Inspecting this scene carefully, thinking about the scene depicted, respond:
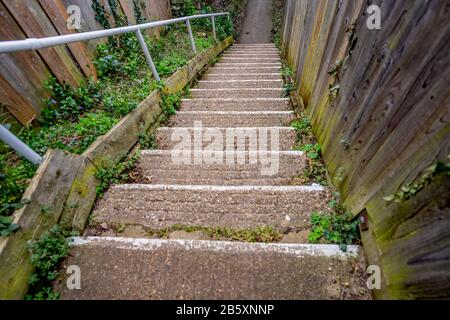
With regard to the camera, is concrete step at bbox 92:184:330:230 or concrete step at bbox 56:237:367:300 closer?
concrete step at bbox 56:237:367:300

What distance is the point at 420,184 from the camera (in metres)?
0.95

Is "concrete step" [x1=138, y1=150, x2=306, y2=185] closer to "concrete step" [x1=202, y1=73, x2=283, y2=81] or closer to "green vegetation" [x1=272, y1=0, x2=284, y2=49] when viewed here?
"concrete step" [x1=202, y1=73, x2=283, y2=81]

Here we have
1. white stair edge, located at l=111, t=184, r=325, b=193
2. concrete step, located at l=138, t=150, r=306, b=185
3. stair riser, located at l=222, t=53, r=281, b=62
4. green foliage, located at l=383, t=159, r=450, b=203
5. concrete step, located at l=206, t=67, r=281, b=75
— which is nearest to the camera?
green foliage, located at l=383, t=159, r=450, b=203

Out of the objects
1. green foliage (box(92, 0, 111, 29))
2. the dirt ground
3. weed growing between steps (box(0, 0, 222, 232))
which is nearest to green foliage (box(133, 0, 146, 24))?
weed growing between steps (box(0, 0, 222, 232))

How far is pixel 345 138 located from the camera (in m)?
1.66

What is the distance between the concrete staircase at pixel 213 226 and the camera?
134cm

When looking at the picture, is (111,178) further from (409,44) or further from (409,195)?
(409,44)

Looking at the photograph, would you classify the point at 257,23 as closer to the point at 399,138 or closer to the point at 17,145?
the point at 399,138

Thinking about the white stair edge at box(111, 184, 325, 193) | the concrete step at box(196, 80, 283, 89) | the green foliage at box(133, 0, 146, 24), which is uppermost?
the green foliage at box(133, 0, 146, 24)

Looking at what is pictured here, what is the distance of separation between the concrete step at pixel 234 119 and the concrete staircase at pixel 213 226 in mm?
100

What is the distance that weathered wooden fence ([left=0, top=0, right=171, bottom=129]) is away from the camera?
1962 mm

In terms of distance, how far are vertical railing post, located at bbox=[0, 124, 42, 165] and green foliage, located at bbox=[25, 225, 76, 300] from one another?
50 cm

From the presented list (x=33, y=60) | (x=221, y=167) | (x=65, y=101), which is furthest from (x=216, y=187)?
(x=33, y=60)

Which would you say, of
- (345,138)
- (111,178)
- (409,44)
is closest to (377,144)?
(345,138)
